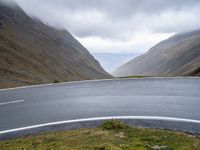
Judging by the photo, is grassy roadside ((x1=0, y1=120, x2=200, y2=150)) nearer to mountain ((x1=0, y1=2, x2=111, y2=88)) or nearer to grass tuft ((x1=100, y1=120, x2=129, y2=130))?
grass tuft ((x1=100, y1=120, x2=129, y2=130))

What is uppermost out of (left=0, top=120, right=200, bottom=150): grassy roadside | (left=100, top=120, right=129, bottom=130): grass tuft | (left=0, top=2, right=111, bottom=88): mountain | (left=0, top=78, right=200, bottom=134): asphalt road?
(left=0, top=2, right=111, bottom=88): mountain

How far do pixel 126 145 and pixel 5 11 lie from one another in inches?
5140

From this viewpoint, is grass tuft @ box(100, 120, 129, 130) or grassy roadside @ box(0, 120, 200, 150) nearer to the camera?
grassy roadside @ box(0, 120, 200, 150)

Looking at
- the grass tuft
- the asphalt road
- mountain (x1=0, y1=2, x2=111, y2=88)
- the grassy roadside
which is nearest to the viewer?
the grassy roadside

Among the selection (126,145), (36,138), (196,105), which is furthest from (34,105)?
(126,145)

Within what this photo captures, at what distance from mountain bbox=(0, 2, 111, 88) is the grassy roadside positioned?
67.8 metres

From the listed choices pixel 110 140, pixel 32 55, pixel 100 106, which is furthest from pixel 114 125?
pixel 32 55

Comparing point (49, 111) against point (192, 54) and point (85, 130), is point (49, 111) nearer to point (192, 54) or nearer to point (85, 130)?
point (85, 130)

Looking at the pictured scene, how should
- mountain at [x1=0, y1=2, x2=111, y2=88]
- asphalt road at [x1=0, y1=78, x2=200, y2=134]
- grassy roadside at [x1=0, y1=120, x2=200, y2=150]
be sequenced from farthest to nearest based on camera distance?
mountain at [x1=0, y1=2, x2=111, y2=88], asphalt road at [x1=0, y1=78, x2=200, y2=134], grassy roadside at [x1=0, y1=120, x2=200, y2=150]

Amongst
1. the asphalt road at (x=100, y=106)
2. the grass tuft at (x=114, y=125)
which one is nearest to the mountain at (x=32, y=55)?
the asphalt road at (x=100, y=106)

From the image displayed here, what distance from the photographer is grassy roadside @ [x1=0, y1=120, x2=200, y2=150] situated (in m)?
7.07

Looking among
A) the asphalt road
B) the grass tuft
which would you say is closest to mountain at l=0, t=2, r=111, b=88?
the asphalt road

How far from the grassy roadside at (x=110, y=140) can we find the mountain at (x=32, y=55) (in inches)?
2670

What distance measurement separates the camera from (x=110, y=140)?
7.58 meters
